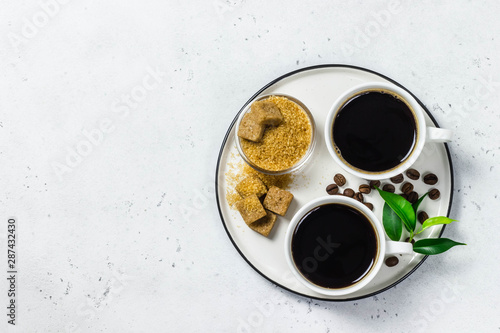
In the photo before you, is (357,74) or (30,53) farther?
(30,53)

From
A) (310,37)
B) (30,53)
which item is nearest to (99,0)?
(30,53)

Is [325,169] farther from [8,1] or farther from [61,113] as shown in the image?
[8,1]

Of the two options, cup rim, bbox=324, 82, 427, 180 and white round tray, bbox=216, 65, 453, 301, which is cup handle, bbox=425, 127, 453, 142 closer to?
cup rim, bbox=324, 82, 427, 180

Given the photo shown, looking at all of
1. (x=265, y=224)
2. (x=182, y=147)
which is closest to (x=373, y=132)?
(x=265, y=224)

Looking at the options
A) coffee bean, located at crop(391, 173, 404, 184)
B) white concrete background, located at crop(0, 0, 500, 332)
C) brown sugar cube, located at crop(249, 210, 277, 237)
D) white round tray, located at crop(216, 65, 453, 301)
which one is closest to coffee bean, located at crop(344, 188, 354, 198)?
white round tray, located at crop(216, 65, 453, 301)

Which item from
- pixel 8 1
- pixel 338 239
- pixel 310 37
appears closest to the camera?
pixel 338 239

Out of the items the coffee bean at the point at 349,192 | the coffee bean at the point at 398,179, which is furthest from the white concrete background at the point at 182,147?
the coffee bean at the point at 349,192
